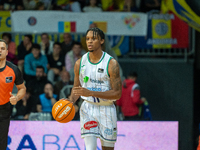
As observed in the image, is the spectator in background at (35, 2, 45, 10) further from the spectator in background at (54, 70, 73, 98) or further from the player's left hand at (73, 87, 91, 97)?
the player's left hand at (73, 87, 91, 97)

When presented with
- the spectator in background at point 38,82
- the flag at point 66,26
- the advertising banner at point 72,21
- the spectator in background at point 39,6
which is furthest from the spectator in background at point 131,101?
the spectator in background at point 39,6

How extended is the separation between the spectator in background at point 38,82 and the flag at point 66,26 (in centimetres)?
154

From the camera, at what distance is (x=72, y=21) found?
35.6 feet

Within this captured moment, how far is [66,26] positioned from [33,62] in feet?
4.85

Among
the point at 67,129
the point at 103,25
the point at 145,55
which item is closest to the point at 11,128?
the point at 67,129

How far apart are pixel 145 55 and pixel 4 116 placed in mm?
7154

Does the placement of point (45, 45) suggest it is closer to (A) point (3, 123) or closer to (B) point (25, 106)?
(B) point (25, 106)

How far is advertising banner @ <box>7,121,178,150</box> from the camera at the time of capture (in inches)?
293

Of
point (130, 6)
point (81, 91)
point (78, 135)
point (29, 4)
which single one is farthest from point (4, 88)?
point (130, 6)

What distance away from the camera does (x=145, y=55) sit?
481 inches

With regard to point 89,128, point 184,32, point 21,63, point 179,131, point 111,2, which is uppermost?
point 111,2

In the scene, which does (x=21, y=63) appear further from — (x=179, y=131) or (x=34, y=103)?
(x=179, y=131)

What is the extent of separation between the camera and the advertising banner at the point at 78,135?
7438mm

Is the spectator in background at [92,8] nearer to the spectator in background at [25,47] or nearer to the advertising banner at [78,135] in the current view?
the spectator in background at [25,47]
